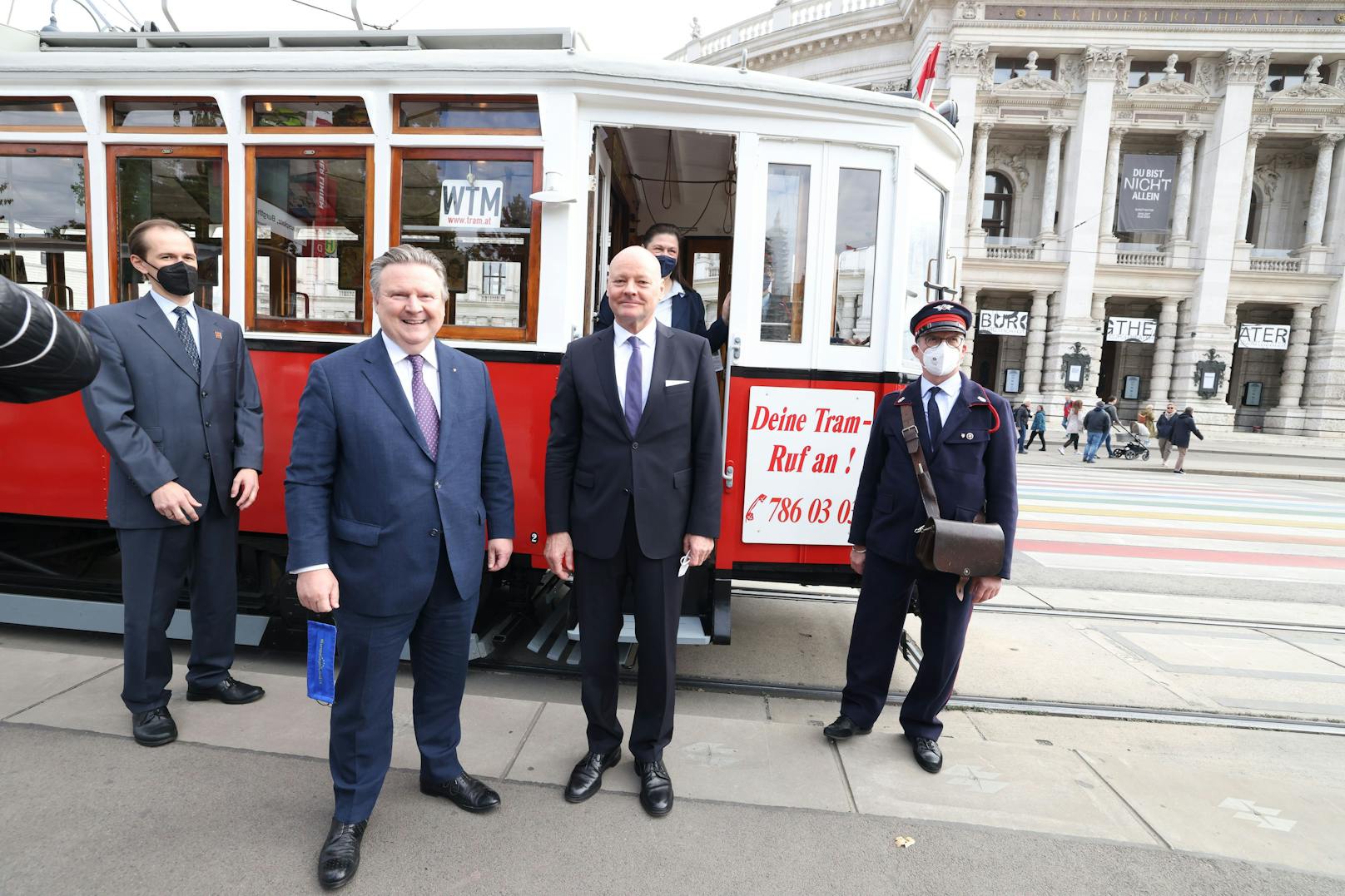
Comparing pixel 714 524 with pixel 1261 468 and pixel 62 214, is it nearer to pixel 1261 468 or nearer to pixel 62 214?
pixel 62 214

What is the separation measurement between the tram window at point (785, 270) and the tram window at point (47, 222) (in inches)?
148

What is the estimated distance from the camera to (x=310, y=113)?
3.73m

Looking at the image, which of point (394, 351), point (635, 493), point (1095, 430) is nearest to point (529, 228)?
point (394, 351)

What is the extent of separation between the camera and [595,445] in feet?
9.21

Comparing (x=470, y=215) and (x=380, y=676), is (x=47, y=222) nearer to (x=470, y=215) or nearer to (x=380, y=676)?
(x=470, y=215)

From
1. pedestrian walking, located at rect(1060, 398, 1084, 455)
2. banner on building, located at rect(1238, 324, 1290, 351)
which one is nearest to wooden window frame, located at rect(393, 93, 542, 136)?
pedestrian walking, located at rect(1060, 398, 1084, 455)

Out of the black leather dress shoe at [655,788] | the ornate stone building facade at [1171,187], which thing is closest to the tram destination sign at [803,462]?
the black leather dress shoe at [655,788]

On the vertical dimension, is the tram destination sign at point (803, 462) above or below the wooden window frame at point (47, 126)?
below

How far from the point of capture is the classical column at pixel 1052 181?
108ft

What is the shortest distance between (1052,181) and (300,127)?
37343 mm

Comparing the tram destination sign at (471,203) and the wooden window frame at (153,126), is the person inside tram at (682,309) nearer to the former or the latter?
the tram destination sign at (471,203)

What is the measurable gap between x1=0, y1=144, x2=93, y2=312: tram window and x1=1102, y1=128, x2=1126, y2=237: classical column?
38302 mm

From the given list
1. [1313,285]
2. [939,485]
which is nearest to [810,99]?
[939,485]

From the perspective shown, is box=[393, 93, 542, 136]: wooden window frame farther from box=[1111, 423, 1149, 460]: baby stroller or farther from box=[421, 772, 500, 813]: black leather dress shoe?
box=[1111, 423, 1149, 460]: baby stroller
